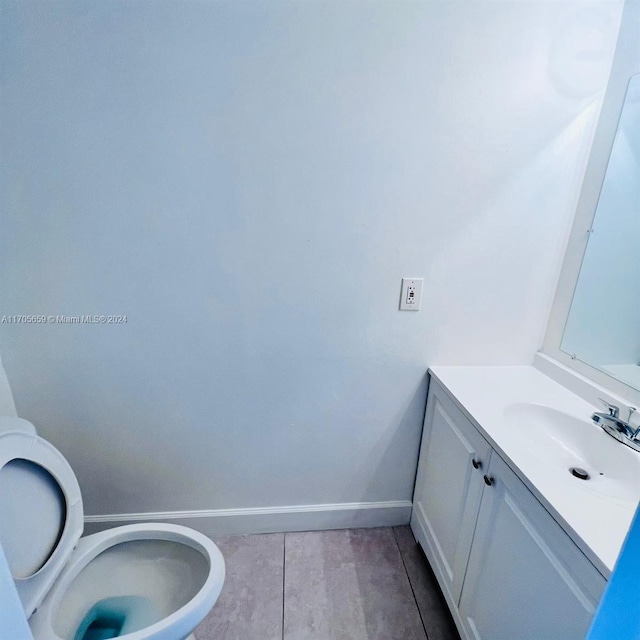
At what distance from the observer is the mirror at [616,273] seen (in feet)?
3.53

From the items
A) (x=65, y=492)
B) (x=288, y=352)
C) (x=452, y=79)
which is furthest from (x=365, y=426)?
(x=452, y=79)

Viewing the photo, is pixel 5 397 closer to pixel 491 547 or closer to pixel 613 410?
pixel 491 547

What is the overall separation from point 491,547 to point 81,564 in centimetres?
123

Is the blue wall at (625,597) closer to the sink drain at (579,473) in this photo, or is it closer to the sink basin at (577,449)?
the sink basin at (577,449)

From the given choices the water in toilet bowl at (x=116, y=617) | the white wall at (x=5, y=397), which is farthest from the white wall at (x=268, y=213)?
the water in toilet bowl at (x=116, y=617)

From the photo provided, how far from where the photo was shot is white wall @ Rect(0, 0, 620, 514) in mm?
1034

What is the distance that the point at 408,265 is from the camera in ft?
4.15

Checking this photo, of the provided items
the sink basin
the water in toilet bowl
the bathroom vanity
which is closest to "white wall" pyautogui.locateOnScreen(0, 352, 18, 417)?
the water in toilet bowl

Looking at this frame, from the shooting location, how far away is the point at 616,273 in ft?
3.76

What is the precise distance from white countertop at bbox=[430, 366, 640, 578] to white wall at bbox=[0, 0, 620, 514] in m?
0.11

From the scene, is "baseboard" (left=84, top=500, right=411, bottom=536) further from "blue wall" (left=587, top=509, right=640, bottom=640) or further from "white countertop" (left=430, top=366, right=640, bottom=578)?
"blue wall" (left=587, top=509, right=640, bottom=640)

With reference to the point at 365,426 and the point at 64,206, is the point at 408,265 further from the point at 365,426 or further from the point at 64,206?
the point at 64,206

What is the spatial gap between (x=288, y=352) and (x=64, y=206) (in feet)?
2.98

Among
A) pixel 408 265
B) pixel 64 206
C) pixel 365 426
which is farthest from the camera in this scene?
pixel 365 426
